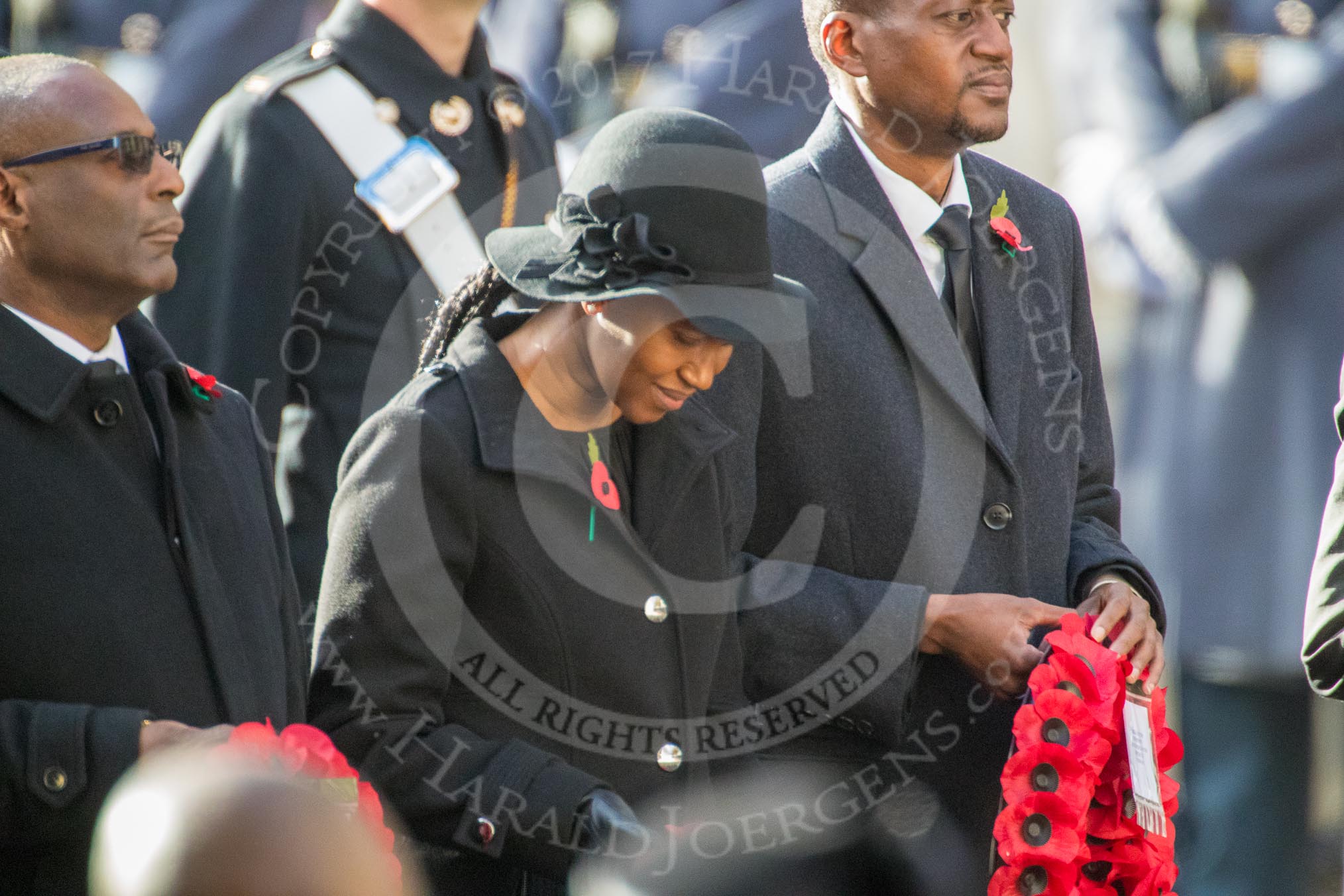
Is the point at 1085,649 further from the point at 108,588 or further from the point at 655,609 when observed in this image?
the point at 108,588

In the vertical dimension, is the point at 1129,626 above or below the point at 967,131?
below

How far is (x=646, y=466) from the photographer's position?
3.37 m

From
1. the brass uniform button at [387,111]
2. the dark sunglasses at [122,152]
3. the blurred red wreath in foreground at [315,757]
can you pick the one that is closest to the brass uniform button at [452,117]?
the brass uniform button at [387,111]

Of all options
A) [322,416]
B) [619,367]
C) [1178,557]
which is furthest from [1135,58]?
[619,367]

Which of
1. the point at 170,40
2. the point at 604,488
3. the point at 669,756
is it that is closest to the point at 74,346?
the point at 604,488

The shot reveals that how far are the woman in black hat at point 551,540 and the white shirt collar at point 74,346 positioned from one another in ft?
1.46

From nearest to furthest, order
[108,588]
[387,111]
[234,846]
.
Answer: [234,846] → [108,588] → [387,111]

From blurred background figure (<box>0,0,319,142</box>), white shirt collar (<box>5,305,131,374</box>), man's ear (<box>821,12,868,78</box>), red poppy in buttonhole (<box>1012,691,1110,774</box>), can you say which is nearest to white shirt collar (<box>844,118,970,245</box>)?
man's ear (<box>821,12,868,78</box>)

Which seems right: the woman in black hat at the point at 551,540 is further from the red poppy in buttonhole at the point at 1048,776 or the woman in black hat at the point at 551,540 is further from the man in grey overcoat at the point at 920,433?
the red poppy in buttonhole at the point at 1048,776

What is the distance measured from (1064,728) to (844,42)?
130 centimetres

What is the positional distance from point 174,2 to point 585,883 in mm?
4582

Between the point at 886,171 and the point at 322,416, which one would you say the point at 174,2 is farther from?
the point at 886,171

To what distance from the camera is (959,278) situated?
3.82 meters

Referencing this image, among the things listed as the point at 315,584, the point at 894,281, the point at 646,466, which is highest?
the point at 894,281
